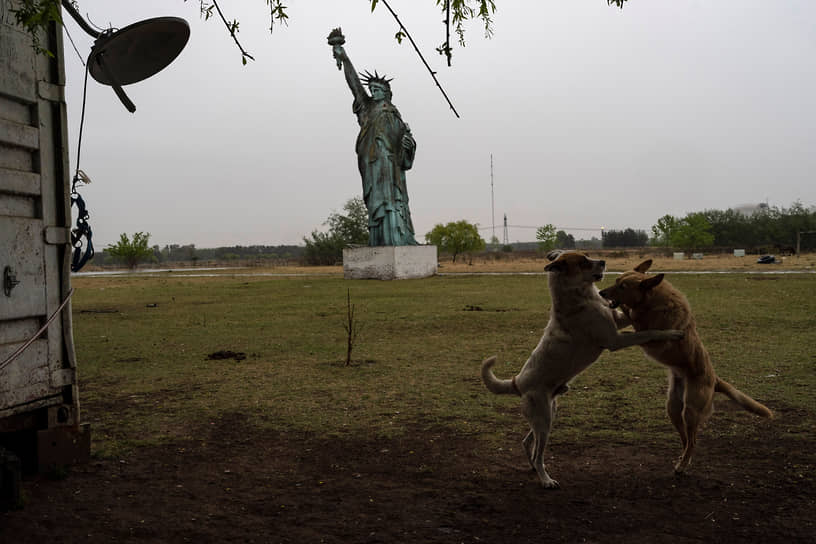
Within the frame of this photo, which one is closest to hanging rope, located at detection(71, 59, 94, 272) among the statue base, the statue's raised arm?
the statue base

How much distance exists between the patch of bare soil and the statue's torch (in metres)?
30.7

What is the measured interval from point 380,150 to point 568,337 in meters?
29.7

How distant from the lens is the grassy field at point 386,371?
6109 millimetres

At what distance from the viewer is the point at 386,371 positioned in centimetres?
865

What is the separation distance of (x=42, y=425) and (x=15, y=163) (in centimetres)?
195

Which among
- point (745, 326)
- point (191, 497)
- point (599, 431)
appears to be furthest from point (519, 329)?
point (191, 497)

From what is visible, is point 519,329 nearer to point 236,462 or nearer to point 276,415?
point 276,415

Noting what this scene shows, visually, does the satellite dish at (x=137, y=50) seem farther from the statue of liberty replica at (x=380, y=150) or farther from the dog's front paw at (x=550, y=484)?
the statue of liberty replica at (x=380, y=150)

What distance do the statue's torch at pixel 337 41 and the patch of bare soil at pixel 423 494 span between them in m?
30.7

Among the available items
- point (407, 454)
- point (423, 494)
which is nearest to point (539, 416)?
point (423, 494)

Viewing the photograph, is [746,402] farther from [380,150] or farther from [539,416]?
→ [380,150]

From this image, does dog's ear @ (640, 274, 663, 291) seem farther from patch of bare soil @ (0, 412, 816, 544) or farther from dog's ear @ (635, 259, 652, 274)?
patch of bare soil @ (0, 412, 816, 544)

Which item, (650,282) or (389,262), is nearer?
(650,282)

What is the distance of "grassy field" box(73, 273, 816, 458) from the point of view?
6.11m
